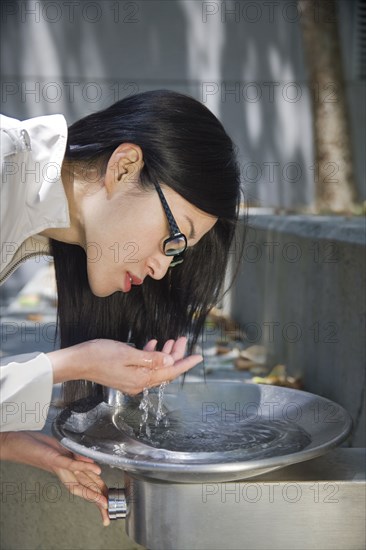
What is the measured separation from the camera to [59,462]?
209cm

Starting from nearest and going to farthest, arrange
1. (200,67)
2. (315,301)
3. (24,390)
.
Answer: (24,390), (315,301), (200,67)

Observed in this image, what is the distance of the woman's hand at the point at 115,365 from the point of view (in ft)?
5.97

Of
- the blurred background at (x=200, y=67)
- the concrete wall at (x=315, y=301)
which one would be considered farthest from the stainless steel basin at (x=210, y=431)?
the blurred background at (x=200, y=67)

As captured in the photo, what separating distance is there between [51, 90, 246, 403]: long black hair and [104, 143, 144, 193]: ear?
2 centimetres

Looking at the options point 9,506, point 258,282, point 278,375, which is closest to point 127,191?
point 9,506

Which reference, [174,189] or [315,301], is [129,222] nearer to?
[174,189]

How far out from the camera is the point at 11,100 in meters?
8.49

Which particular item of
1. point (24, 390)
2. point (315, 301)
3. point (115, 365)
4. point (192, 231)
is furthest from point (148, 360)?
point (315, 301)

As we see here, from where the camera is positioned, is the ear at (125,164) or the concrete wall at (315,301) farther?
the concrete wall at (315,301)

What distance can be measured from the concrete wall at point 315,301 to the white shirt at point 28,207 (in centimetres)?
138

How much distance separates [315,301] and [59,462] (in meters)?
1.77

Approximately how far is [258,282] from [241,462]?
10.7ft

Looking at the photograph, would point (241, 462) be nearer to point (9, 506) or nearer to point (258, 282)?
point (9, 506)

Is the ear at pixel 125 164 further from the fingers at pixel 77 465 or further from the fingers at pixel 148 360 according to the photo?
the fingers at pixel 77 465
